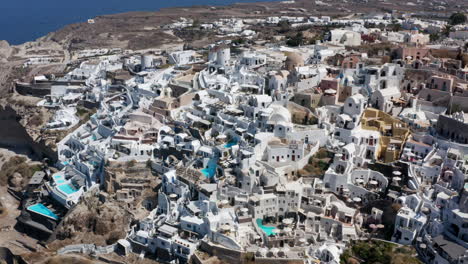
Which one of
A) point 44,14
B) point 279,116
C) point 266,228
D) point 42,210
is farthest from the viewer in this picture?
point 44,14

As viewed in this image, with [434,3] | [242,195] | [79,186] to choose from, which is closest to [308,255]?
Result: [242,195]

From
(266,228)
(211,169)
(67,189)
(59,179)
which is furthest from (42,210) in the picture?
(266,228)

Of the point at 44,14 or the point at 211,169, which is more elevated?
the point at 44,14

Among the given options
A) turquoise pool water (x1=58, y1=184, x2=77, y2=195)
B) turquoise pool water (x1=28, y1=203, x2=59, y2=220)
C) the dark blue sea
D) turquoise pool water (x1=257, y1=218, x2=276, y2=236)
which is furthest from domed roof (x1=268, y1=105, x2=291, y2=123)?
the dark blue sea

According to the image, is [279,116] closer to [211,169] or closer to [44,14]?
[211,169]

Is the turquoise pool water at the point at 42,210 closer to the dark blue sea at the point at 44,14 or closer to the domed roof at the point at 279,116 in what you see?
the domed roof at the point at 279,116
